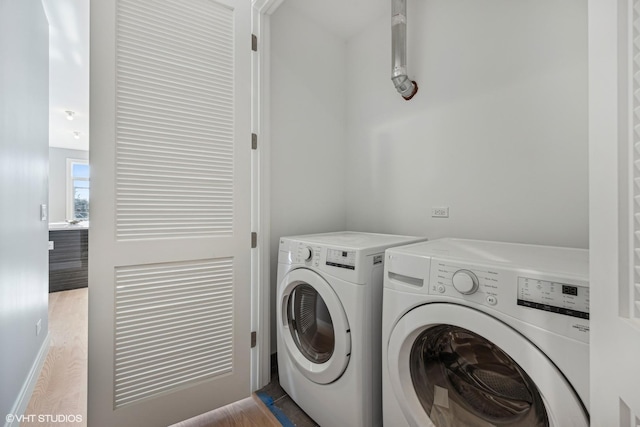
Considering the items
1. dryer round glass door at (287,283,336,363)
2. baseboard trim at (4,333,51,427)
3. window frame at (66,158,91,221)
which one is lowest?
baseboard trim at (4,333,51,427)

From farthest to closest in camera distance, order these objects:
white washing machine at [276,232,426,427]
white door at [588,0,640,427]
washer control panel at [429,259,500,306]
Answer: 1. white washing machine at [276,232,426,427]
2. washer control panel at [429,259,500,306]
3. white door at [588,0,640,427]

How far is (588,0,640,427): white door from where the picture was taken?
0.45m

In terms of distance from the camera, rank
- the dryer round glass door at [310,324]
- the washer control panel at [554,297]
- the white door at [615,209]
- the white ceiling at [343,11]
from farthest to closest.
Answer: the white ceiling at [343,11] < the dryer round glass door at [310,324] < the washer control panel at [554,297] < the white door at [615,209]

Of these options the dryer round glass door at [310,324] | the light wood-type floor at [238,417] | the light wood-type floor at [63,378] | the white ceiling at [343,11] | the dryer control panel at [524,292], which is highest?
the white ceiling at [343,11]

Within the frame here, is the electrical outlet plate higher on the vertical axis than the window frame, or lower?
lower

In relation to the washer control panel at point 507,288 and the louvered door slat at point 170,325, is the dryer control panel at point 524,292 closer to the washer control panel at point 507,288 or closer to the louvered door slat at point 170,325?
the washer control panel at point 507,288

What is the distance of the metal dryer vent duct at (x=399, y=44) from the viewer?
1.71m

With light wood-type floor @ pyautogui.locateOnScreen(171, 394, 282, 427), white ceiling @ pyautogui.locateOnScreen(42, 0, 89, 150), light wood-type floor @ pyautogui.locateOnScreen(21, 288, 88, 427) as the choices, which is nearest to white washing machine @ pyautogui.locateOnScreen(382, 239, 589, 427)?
light wood-type floor @ pyautogui.locateOnScreen(171, 394, 282, 427)

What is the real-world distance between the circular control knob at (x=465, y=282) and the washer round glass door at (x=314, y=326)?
21.1 inches

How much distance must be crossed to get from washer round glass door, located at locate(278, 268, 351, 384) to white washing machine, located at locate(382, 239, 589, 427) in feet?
0.73

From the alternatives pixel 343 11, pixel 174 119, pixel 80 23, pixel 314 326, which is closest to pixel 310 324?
pixel 314 326

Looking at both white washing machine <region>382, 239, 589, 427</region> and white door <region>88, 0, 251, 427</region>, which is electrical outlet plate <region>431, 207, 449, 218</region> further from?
white door <region>88, 0, 251, 427</region>

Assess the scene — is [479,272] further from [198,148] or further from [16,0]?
[16,0]

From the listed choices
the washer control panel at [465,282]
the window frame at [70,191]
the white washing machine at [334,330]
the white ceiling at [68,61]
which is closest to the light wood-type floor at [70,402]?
the white washing machine at [334,330]
